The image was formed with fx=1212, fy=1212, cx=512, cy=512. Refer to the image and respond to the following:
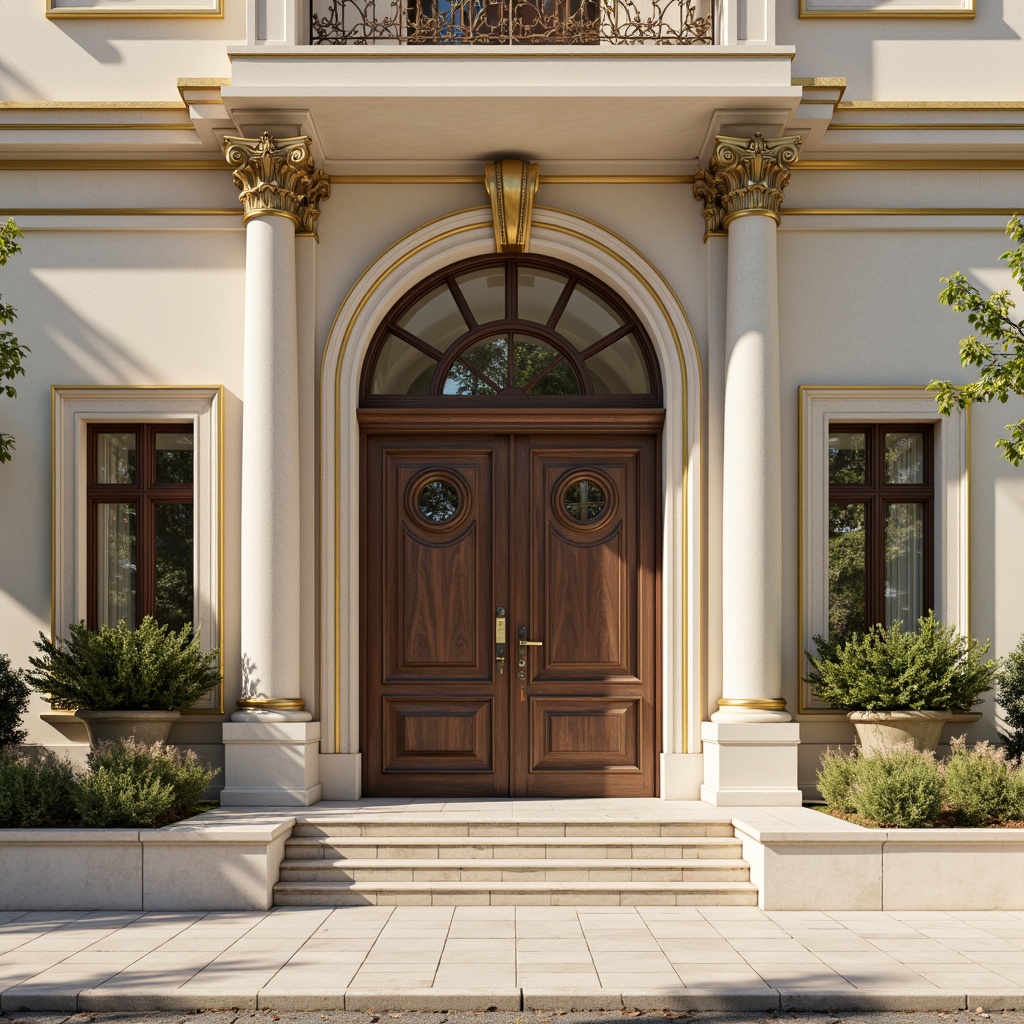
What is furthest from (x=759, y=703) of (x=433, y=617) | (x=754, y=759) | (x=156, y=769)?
(x=156, y=769)

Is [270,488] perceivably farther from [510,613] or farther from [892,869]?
[892,869]

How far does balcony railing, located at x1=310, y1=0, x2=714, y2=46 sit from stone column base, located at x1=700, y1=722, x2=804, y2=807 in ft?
18.2

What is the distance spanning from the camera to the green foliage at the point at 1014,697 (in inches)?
378

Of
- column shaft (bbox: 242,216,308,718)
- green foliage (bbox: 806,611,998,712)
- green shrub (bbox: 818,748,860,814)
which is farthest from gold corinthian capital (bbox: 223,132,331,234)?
green shrub (bbox: 818,748,860,814)

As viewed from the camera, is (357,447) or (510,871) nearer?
(510,871)

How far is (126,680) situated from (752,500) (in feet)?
16.5

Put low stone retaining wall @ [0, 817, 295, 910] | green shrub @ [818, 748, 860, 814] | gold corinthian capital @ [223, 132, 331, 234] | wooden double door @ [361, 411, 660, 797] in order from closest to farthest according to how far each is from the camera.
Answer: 1. low stone retaining wall @ [0, 817, 295, 910]
2. green shrub @ [818, 748, 860, 814]
3. gold corinthian capital @ [223, 132, 331, 234]
4. wooden double door @ [361, 411, 660, 797]

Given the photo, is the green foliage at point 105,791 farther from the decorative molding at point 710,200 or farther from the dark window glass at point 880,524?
the decorative molding at point 710,200

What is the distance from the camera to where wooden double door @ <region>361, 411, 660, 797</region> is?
10.2 m

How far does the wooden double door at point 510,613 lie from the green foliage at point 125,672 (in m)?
1.59

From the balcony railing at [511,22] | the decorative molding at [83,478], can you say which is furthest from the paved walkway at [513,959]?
the balcony railing at [511,22]

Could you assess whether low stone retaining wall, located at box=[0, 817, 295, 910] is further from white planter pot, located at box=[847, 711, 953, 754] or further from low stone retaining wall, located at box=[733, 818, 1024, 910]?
white planter pot, located at box=[847, 711, 953, 754]

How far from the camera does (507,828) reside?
341 inches

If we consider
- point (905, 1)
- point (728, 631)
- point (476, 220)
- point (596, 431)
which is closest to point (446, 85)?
point (476, 220)
